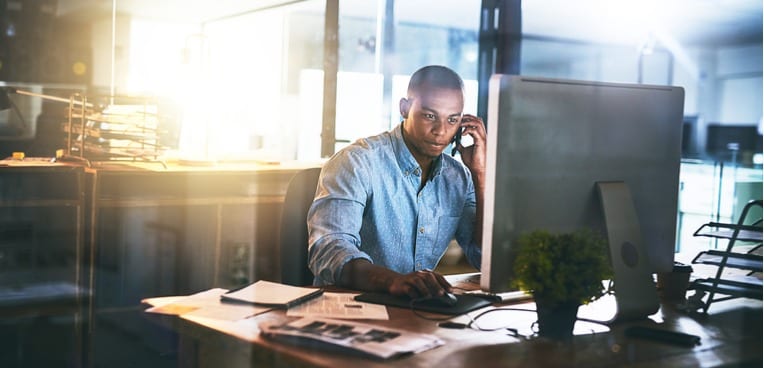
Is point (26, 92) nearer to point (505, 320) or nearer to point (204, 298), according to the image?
point (204, 298)

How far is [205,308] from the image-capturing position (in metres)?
1.51

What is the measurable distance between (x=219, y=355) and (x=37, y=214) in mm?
2056

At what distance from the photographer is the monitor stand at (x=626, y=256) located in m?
1.53

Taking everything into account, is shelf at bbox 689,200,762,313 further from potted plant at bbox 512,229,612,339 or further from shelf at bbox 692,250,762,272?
potted plant at bbox 512,229,612,339

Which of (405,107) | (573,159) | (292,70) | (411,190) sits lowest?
(411,190)

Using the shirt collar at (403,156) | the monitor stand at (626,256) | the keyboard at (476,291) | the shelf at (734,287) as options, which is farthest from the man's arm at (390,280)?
the shelf at (734,287)

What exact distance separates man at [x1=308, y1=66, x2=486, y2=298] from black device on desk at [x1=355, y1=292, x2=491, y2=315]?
0.30m

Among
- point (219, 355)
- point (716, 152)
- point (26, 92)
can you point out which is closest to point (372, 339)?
point (219, 355)

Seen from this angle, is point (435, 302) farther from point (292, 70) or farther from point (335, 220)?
point (292, 70)

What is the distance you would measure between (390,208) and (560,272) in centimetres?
87

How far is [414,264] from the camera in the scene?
220cm

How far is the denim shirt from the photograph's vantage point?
198 cm

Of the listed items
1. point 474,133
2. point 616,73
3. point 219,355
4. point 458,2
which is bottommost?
point 219,355

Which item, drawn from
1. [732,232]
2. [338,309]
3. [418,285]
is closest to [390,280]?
[418,285]
